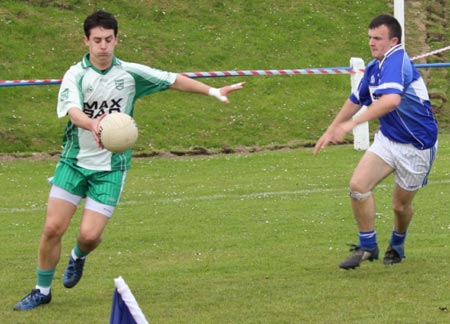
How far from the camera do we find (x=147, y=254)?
412 inches

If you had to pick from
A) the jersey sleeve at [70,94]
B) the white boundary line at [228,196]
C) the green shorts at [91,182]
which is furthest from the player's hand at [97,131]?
the white boundary line at [228,196]

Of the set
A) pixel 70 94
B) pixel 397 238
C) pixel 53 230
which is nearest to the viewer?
pixel 70 94

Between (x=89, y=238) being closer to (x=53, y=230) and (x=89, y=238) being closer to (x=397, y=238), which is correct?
(x=53, y=230)

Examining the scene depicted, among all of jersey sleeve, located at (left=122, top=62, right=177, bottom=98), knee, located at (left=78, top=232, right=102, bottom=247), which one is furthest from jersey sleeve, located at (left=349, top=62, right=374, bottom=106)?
knee, located at (left=78, top=232, right=102, bottom=247)

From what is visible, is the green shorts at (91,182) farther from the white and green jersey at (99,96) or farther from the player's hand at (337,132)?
the player's hand at (337,132)

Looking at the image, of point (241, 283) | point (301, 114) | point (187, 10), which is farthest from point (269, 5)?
point (241, 283)

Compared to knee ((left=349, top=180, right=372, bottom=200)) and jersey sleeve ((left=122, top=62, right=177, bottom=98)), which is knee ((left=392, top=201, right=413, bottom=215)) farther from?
jersey sleeve ((left=122, top=62, right=177, bottom=98))

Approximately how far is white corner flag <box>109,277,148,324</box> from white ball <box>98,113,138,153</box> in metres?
2.87

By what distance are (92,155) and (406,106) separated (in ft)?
8.52

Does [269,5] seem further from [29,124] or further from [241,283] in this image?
[241,283]

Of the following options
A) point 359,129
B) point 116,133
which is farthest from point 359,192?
point 359,129

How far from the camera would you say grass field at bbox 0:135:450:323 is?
26.3ft

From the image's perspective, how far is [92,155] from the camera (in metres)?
8.34

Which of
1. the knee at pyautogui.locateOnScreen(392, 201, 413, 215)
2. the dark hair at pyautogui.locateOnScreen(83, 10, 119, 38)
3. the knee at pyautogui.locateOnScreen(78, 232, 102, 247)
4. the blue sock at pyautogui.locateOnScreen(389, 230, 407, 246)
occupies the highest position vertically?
the dark hair at pyautogui.locateOnScreen(83, 10, 119, 38)
